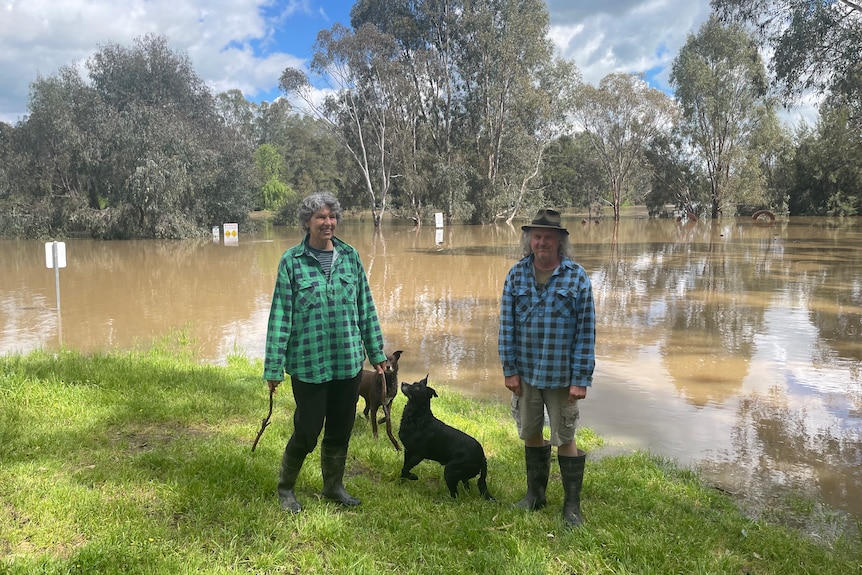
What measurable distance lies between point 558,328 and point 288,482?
175 centimetres

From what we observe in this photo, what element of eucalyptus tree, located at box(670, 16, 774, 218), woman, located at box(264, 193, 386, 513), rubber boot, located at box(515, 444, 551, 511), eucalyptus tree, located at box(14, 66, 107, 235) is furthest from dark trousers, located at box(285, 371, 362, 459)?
eucalyptus tree, located at box(670, 16, 774, 218)

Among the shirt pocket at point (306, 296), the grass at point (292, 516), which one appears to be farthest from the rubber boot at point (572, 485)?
the shirt pocket at point (306, 296)

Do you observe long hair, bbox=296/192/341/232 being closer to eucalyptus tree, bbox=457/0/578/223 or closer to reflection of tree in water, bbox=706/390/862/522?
reflection of tree in water, bbox=706/390/862/522

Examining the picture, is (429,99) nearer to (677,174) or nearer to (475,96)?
(475,96)

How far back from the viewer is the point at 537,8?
126 ft

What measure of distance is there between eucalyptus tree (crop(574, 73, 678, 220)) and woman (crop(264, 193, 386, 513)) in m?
44.7

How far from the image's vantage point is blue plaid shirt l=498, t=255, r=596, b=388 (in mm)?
3107

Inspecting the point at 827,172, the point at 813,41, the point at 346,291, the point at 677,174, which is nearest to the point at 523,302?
the point at 346,291

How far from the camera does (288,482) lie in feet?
10.8

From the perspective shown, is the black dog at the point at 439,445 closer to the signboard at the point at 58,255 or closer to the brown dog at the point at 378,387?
the brown dog at the point at 378,387

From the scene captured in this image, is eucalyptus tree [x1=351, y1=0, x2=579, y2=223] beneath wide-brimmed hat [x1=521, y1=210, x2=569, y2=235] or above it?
above

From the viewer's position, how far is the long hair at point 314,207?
313cm

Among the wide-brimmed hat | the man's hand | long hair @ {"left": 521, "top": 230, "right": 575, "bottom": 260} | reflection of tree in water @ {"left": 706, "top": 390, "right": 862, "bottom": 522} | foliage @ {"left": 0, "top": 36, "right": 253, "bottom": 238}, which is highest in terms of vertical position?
foliage @ {"left": 0, "top": 36, "right": 253, "bottom": 238}

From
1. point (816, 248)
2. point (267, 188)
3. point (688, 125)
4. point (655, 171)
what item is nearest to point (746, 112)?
point (688, 125)
